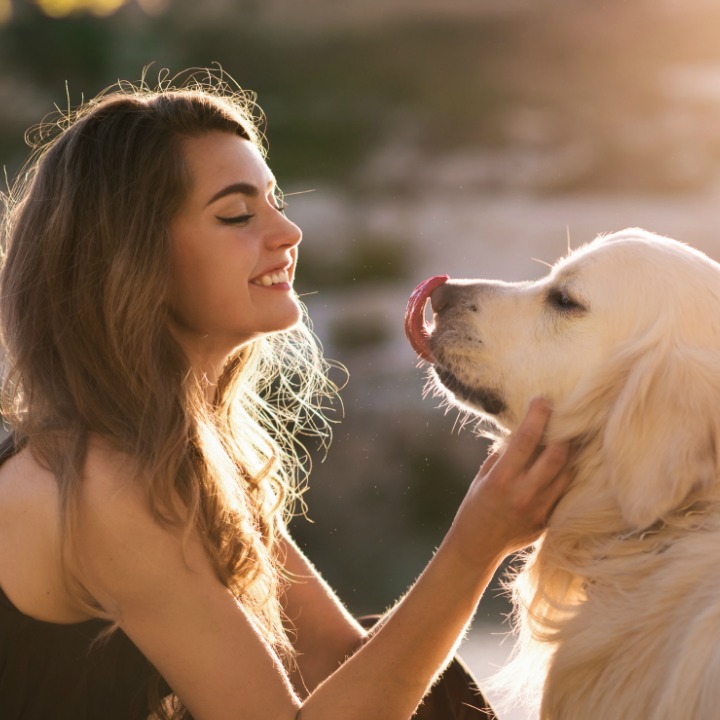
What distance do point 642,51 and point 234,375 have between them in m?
9.13

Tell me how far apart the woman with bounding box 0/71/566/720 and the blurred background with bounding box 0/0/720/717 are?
477cm

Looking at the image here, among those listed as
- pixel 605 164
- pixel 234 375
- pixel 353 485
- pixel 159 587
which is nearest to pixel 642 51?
pixel 605 164

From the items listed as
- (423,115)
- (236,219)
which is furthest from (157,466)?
(423,115)

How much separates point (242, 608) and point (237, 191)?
970 millimetres

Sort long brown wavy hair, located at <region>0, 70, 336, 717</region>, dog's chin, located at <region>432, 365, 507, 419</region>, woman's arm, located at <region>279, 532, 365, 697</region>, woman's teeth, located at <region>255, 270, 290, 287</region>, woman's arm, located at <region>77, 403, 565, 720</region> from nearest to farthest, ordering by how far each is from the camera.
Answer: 1. woman's arm, located at <region>77, 403, 565, 720</region>
2. long brown wavy hair, located at <region>0, 70, 336, 717</region>
3. dog's chin, located at <region>432, 365, 507, 419</region>
4. woman's teeth, located at <region>255, 270, 290, 287</region>
5. woman's arm, located at <region>279, 532, 365, 697</region>

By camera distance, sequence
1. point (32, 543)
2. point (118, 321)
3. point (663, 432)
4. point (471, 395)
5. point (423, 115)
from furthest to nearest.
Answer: point (423, 115)
point (471, 395)
point (118, 321)
point (32, 543)
point (663, 432)

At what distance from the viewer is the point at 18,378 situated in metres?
2.48

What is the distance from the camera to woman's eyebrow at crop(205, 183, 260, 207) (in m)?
2.53

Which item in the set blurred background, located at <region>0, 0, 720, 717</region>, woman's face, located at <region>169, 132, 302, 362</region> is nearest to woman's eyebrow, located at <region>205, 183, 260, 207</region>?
woman's face, located at <region>169, 132, 302, 362</region>

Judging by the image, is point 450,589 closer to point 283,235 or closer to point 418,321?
point 418,321

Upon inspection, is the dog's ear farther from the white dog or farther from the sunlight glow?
the sunlight glow

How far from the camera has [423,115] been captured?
11.1 metres

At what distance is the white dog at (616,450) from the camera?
2.06 meters

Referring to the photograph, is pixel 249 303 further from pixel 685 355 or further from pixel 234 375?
pixel 685 355
